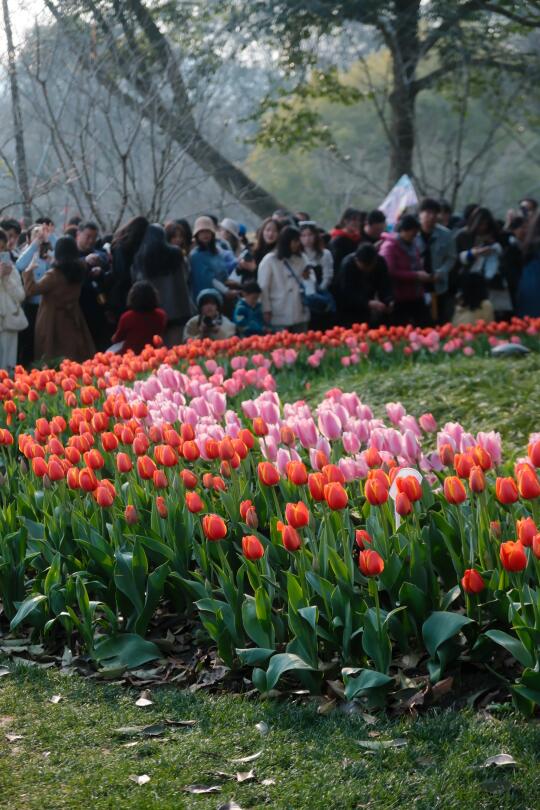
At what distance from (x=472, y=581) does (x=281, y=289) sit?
8.75 m

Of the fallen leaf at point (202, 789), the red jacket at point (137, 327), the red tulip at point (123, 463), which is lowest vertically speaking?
the fallen leaf at point (202, 789)

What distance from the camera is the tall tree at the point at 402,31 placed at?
2084 cm

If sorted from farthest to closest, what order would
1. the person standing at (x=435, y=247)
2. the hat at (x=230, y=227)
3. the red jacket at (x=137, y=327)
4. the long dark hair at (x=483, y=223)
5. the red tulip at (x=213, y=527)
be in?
the hat at (x=230, y=227) → the person standing at (x=435, y=247) → the long dark hair at (x=483, y=223) → the red jacket at (x=137, y=327) → the red tulip at (x=213, y=527)

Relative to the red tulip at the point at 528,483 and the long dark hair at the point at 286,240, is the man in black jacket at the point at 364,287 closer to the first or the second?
the long dark hair at the point at 286,240

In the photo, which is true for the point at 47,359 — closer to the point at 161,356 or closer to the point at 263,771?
the point at 161,356

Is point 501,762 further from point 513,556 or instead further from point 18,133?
point 18,133

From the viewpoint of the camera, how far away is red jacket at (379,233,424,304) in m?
13.0

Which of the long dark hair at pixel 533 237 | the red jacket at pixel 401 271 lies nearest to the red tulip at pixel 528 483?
the long dark hair at pixel 533 237

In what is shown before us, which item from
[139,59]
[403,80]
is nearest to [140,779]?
[139,59]

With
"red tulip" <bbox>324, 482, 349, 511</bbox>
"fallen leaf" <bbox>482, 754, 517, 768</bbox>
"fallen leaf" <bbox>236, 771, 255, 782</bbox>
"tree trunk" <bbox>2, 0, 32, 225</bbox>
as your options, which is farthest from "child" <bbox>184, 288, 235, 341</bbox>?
"fallen leaf" <bbox>482, 754, 517, 768</bbox>

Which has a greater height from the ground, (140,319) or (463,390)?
(140,319)

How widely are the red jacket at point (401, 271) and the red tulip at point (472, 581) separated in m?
9.31

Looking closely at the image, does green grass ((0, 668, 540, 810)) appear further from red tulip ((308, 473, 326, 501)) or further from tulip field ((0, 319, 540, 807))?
red tulip ((308, 473, 326, 501))

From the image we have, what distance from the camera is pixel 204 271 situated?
12828 millimetres
